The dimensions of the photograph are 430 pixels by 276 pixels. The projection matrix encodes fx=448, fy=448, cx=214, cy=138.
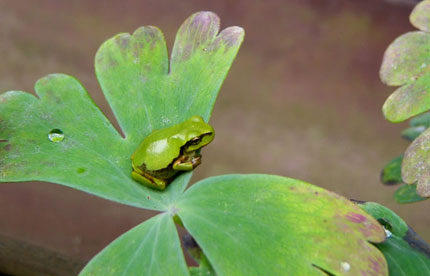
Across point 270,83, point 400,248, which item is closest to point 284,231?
point 400,248

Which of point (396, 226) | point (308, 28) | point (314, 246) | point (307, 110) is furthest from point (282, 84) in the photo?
point (314, 246)

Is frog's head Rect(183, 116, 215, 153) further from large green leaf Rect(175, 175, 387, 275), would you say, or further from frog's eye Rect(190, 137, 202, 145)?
large green leaf Rect(175, 175, 387, 275)

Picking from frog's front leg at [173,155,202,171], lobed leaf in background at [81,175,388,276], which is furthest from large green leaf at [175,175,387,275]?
frog's front leg at [173,155,202,171]

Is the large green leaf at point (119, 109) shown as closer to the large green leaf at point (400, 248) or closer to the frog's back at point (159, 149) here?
the frog's back at point (159, 149)

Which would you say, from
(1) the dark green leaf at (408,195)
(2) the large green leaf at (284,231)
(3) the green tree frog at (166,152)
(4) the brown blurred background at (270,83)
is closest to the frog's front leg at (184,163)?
(3) the green tree frog at (166,152)

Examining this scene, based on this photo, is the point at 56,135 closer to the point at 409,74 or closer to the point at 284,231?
the point at 284,231
